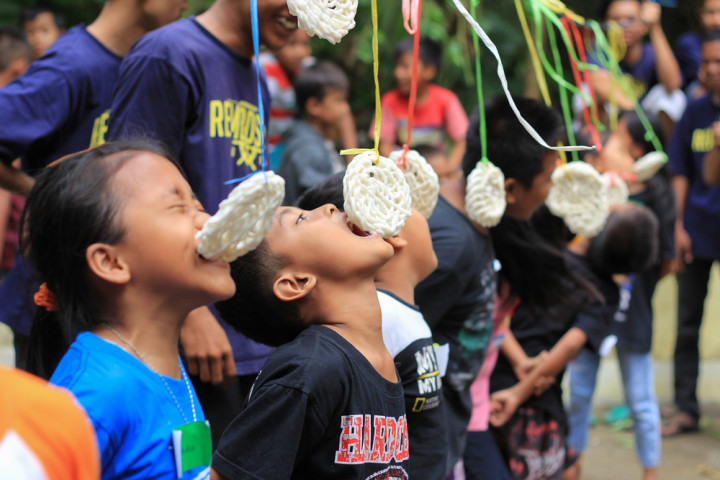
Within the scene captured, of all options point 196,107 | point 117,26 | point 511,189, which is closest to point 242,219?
point 196,107

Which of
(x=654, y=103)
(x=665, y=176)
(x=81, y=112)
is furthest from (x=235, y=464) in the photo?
(x=654, y=103)

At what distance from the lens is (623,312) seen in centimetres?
370

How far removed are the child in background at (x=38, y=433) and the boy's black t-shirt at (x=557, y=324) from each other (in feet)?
7.41

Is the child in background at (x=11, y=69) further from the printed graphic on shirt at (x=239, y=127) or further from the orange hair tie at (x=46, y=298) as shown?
the orange hair tie at (x=46, y=298)

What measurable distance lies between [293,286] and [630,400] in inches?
103

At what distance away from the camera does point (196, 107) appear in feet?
6.43

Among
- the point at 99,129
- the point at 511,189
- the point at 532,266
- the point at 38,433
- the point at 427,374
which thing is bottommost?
the point at 532,266

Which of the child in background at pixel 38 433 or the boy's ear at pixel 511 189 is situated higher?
the child in background at pixel 38 433

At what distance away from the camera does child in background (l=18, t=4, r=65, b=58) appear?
15.8 feet

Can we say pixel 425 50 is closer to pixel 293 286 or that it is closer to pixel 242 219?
pixel 293 286

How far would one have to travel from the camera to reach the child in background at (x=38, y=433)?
659 mm

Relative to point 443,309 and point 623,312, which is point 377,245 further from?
point 623,312

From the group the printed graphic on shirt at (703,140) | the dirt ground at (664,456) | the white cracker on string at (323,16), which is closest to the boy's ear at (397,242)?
the white cracker on string at (323,16)

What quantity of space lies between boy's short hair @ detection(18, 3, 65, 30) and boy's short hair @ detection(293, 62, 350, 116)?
1601mm
